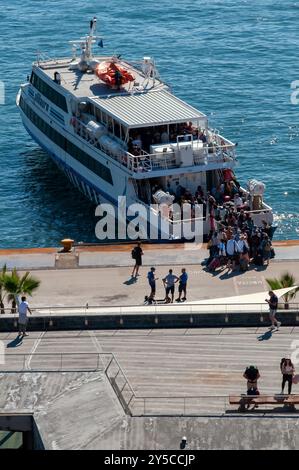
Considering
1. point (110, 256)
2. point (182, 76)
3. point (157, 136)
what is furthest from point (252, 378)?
point (182, 76)

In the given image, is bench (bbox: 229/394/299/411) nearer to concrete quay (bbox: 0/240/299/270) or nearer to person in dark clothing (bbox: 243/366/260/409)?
person in dark clothing (bbox: 243/366/260/409)

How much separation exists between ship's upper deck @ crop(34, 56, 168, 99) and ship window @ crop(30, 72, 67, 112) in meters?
0.53

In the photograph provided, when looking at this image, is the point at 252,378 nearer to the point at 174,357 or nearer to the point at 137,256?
the point at 174,357

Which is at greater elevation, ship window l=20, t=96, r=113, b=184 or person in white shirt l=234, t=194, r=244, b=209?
person in white shirt l=234, t=194, r=244, b=209

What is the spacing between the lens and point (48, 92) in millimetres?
67812

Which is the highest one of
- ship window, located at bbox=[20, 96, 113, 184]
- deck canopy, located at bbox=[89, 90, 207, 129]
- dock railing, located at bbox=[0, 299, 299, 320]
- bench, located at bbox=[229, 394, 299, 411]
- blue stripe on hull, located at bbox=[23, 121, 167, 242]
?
deck canopy, located at bbox=[89, 90, 207, 129]

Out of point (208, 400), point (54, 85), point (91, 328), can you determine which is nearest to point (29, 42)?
point (54, 85)

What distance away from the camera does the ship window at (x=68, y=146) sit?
61.5 m

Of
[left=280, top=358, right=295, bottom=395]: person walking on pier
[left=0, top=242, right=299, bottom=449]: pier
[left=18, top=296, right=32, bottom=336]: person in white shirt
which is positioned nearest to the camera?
[left=0, top=242, right=299, bottom=449]: pier

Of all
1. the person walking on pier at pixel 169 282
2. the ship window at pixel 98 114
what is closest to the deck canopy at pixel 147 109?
the ship window at pixel 98 114

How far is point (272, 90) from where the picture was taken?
84250 mm

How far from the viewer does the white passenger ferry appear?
190 feet

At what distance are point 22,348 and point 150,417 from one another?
23.7 feet

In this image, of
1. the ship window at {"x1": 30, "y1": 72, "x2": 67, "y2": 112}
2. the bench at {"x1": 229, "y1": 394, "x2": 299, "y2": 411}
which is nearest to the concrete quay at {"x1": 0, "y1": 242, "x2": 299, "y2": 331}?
the bench at {"x1": 229, "y1": 394, "x2": 299, "y2": 411}
